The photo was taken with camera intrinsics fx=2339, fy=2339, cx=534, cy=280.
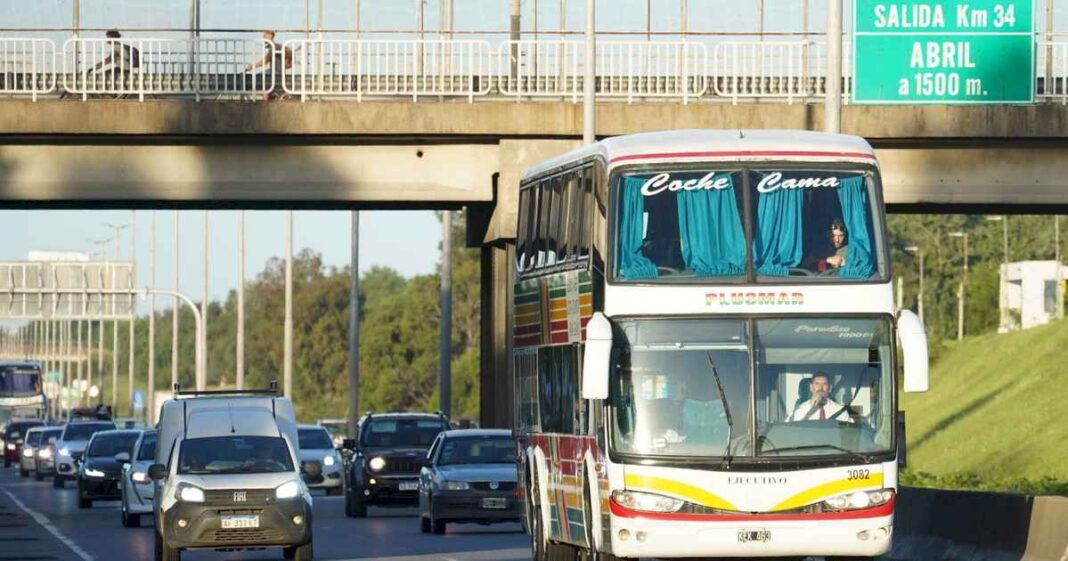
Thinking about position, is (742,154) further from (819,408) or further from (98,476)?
(98,476)

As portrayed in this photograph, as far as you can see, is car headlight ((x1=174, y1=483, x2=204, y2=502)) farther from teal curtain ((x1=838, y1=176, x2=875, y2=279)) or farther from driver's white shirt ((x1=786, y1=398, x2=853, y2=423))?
teal curtain ((x1=838, y1=176, x2=875, y2=279))

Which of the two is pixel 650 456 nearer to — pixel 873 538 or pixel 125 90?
pixel 873 538

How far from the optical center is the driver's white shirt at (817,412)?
59.9 feet

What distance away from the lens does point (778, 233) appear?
18.8 metres

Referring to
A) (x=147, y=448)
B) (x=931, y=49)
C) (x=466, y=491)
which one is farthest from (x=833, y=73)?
(x=147, y=448)

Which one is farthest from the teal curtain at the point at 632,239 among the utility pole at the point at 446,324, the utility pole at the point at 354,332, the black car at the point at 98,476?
the utility pole at the point at 354,332

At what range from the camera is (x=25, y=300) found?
81438mm

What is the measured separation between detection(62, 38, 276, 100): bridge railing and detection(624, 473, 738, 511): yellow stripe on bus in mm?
19653

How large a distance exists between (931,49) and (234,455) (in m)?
11.8

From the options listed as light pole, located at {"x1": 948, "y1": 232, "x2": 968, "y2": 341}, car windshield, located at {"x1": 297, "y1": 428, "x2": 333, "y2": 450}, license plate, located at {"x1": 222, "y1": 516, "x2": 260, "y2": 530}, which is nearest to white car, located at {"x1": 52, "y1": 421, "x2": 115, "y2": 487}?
car windshield, located at {"x1": 297, "y1": 428, "x2": 333, "y2": 450}

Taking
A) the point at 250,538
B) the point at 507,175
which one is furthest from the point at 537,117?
the point at 250,538

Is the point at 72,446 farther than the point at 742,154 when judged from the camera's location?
Yes

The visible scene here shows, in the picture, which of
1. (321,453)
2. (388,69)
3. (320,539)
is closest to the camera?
(320,539)

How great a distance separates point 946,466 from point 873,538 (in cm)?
3792
